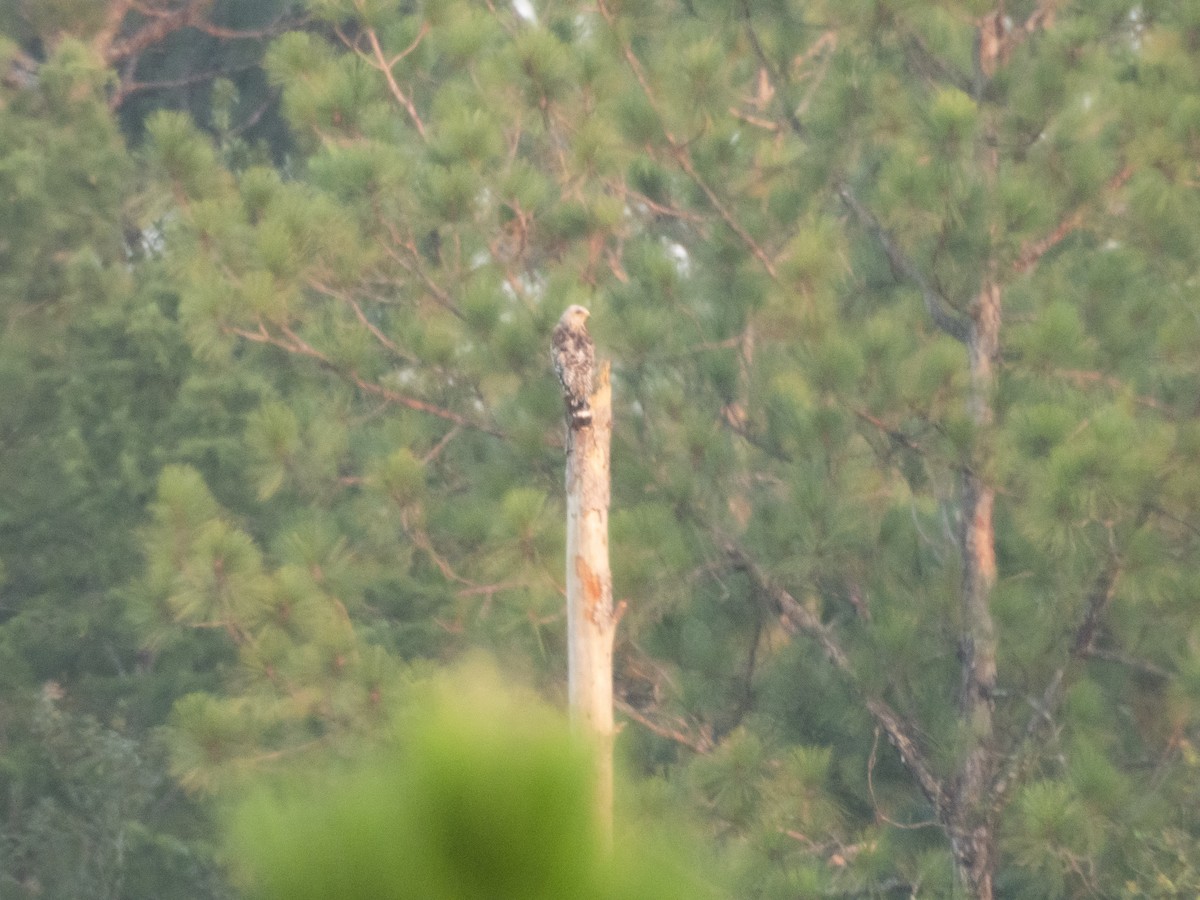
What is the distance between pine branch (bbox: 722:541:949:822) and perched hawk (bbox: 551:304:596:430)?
8.24ft

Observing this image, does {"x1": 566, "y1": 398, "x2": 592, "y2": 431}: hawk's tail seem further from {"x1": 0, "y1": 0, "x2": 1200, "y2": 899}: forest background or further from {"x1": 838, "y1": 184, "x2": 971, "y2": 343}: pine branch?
{"x1": 838, "y1": 184, "x2": 971, "y2": 343}: pine branch

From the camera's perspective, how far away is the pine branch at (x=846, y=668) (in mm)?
5348

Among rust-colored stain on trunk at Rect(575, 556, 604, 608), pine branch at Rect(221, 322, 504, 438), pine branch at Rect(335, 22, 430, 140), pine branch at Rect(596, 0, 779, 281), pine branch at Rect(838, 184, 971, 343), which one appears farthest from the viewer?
pine branch at Rect(335, 22, 430, 140)

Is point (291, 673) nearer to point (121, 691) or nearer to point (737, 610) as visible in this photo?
point (737, 610)

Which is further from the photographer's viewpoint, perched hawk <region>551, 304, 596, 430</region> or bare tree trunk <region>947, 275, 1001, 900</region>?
bare tree trunk <region>947, 275, 1001, 900</region>

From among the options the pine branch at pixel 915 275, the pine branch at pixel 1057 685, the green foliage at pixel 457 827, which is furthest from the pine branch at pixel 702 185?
the green foliage at pixel 457 827

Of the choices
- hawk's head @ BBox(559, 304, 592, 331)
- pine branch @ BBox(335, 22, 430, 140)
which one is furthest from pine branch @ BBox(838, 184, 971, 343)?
hawk's head @ BBox(559, 304, 592, 331)

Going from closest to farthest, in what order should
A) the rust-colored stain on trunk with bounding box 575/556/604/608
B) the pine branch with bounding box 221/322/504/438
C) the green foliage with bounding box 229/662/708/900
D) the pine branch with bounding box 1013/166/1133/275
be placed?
the green foliage with bounding box 229/662/708/900 < the rust-colored stain on trunk with bounding box 575/556/604/608 < the pine branch with bounding box 1013/166/1133/275 < the pine branch with bounding box 221/322/504/438

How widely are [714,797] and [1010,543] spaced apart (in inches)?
53.4

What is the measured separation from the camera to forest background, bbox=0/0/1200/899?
4.96 m

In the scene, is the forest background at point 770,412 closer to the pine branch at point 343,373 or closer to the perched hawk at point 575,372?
the pine branch at point 343,373

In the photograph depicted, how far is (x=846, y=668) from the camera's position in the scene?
5523mm

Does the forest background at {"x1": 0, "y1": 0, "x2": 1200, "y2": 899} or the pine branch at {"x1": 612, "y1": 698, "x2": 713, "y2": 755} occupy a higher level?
the forest background at {"x1": 0, "y1": 0, "x2": 1200, "y2": 899}

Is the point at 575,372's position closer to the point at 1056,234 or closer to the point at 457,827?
the point at 457,827
